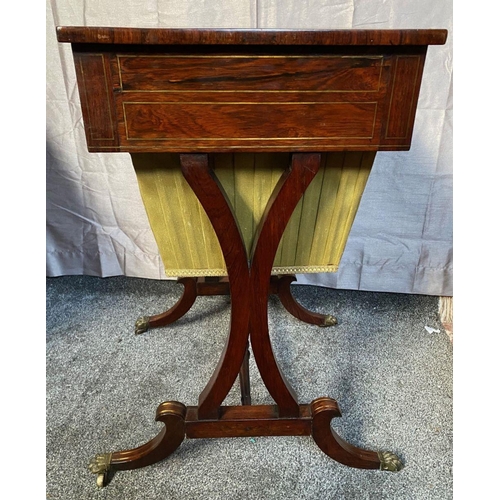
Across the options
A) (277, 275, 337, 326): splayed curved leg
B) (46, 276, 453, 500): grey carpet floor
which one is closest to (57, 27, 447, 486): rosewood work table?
(46, 276, 453, 500): grey carpet floor

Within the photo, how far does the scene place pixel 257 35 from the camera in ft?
1.98

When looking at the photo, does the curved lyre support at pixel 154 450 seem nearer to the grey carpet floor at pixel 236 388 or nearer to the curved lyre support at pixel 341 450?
the grey carpet floor at pixel 236 388

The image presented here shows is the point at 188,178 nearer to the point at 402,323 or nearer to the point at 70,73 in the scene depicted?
the point at 70,73

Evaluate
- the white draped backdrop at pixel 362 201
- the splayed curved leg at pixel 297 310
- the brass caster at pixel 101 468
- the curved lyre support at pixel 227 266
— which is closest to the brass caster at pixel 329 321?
the splayed curved leg at pixel 297 310

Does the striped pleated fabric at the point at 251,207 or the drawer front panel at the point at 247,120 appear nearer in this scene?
the drawer front panel at the point at 247,120

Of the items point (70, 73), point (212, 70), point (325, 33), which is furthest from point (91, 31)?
point (70, 73)

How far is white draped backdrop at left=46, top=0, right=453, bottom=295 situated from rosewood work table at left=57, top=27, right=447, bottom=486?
550mm

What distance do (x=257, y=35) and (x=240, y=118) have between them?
0.39 feet

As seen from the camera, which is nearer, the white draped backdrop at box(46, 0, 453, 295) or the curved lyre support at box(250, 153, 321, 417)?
the curved lyre support at box(250, 153, 321, 417)

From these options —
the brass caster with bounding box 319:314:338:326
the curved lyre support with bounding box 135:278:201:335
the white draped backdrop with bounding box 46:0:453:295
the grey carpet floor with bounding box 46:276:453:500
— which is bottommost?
the grey carpet floor with bounding box 46:276:453:500

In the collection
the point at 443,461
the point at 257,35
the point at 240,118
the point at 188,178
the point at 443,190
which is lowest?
the point at 443,461

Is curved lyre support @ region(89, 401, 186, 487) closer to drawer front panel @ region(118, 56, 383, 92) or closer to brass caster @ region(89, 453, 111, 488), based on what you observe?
brass caster @ region(89, 453, 111, 488)

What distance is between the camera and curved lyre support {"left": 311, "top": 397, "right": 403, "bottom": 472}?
930 mm

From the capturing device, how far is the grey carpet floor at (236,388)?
938mm
